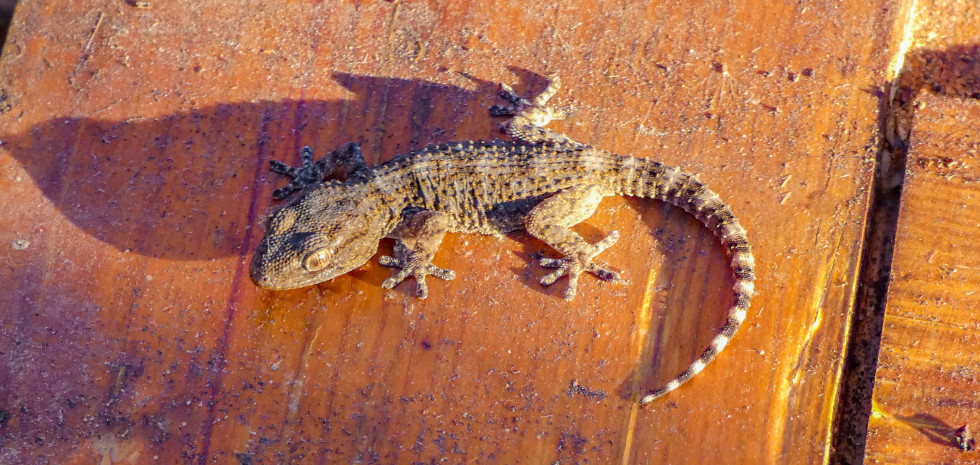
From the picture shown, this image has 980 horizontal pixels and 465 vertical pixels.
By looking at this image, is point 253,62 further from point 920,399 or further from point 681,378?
point 920,399

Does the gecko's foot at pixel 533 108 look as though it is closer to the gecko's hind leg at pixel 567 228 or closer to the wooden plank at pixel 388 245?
the wooden plank at pixel 388 245

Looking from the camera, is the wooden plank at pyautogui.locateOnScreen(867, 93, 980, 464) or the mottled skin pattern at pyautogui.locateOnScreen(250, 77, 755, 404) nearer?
the wooden plank at pyautogui.locateOnScreen(867, 93, 980, 464)

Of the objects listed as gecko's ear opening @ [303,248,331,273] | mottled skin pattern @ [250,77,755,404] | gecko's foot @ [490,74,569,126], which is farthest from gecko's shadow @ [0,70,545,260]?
gecko's ear opening @ [303,248,331,273]

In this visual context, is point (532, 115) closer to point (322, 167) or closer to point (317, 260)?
point (322, 167)

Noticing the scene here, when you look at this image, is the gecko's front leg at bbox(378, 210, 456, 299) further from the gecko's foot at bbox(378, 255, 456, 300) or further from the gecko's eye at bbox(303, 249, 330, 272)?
the gecko's eye at bbox(303, 249, 330, 272)

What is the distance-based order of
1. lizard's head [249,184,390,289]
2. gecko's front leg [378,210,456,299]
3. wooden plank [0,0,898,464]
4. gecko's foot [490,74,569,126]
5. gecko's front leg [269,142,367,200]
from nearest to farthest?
wooden plank [0,0,898,464]
lizard's head [249,184,390,289]
gecko's front leg [378,210,456,299]
gecko's front leg [269,142,367,200]
gecko's foot [490,74,569,126]

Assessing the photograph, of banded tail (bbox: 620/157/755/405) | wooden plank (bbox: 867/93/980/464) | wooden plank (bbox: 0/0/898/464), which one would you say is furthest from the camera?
banded tail (bbox: 620/157/755/405)

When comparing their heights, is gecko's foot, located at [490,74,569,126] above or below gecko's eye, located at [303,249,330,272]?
above

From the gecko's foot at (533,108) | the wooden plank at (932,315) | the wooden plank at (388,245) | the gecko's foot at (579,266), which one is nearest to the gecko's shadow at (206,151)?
the wooden plank at (388,245)

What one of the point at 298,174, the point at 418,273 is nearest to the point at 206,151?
the point at 298,174

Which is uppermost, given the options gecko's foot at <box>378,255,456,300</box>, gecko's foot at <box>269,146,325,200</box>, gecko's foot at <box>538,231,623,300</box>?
gecko's foot at <box>269,146,325,200</box>
